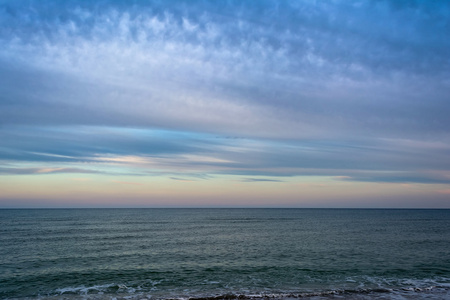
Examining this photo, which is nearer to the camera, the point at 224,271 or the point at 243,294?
the point at 243,294

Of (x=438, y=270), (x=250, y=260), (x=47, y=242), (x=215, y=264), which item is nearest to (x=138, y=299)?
(x=215, y=264)

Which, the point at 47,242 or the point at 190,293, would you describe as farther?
the point at 47,242

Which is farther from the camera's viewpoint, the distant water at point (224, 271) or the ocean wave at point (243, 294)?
the distant water at point (224, 271)

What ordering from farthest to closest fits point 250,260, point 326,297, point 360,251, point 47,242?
point 47,242, point 360,251, point 250,260, point 326,297

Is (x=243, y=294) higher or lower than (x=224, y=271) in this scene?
higher

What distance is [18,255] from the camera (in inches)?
1417

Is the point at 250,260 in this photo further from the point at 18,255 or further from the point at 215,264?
the point at 18,255

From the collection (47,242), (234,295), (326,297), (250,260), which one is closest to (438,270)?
(326,297)

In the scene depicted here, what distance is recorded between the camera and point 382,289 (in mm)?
22547

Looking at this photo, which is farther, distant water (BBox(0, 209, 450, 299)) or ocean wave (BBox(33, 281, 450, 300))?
distant water (BBox(0, 209, 450, 299))

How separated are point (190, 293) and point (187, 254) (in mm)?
15388

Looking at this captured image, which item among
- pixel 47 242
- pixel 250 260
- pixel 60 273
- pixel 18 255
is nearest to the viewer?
pixel 60 273

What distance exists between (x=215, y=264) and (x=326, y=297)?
540 inches

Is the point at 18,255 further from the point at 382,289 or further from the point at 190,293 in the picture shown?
the point at 382,289
